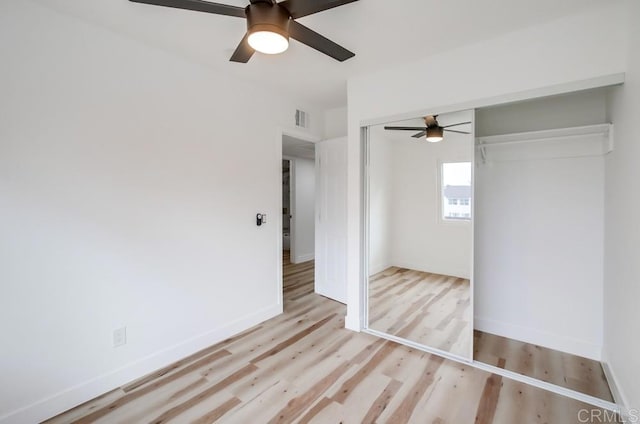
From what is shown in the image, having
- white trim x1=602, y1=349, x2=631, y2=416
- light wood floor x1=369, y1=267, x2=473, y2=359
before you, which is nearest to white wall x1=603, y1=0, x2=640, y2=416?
white trim x1=602, y1=349, x2=631, y2=416

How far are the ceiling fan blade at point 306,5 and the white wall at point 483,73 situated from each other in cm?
138

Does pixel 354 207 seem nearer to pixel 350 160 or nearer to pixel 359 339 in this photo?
pixel 350 160

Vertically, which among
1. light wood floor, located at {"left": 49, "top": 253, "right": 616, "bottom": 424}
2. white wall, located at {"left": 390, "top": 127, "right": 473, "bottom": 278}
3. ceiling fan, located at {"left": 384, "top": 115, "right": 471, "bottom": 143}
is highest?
ceiling fan, located at {"left": 384, "top": 115, "right": 471, "bottom": 143}

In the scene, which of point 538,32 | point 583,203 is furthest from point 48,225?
point 583,203

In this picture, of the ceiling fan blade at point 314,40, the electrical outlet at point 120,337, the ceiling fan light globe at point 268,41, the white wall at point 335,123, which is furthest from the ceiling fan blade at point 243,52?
the electrical outlet at point 120,337

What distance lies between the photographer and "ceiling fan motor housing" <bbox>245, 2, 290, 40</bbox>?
1.47 m

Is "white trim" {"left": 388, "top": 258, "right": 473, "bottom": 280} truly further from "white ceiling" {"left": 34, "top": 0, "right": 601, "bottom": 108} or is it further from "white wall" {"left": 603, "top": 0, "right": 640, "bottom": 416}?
Result: "white ceiling" {"left": 34, "top": 0, "right": 601, "bottom": 108}

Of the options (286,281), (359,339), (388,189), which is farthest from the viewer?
(286,281)

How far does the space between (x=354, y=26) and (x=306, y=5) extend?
0.67 m

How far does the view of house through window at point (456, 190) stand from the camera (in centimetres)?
245

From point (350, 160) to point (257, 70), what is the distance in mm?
1229

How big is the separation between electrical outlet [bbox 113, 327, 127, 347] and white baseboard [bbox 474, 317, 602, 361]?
311cm

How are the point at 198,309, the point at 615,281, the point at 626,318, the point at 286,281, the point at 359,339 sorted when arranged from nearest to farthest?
the point at 626,318 < the point at 615,281 < the point at 198,309 < the point at 359,339 < the point at 286,281

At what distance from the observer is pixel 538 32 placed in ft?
6.62
